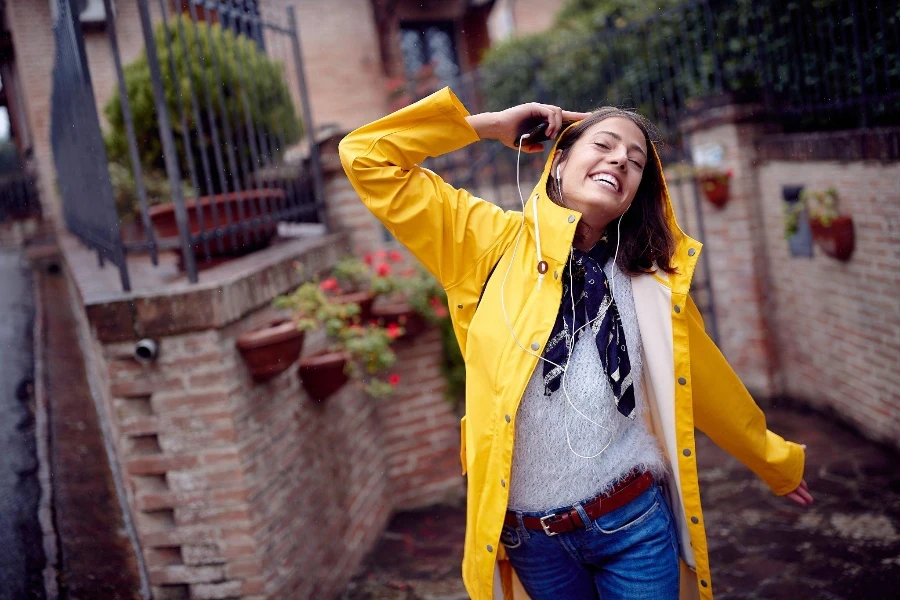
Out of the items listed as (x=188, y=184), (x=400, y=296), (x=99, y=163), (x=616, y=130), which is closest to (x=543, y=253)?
(x=616, y=130)

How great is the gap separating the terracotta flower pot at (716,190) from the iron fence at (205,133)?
3059 mm

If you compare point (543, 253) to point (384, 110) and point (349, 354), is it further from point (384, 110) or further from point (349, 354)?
point (384, 110)

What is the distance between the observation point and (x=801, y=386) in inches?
227

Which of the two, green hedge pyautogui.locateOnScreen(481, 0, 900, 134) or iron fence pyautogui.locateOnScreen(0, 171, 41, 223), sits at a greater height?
iron fence pyautogui.locateOnScreen(0, 171, 41, 223)

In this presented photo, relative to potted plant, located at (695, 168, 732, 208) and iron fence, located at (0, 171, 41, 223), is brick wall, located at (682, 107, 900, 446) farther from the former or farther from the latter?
iron fence, located at (0, 171, 41, 223)

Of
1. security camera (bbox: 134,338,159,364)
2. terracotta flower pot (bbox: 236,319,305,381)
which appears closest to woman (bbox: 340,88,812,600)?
terracotta flower pot (bbox: 236,319,305,381)

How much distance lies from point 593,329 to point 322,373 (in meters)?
2.12

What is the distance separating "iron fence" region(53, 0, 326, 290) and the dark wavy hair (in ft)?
6.44

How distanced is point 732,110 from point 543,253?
4.24 metres

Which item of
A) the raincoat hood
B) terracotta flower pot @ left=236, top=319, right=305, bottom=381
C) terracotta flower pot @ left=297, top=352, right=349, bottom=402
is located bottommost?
terracotta flower pot @ left=297, top=352, right=349, bottom=402

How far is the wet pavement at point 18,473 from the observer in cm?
301

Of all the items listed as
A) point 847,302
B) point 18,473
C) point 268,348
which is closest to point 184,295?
point 268,348

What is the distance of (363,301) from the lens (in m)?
4.61

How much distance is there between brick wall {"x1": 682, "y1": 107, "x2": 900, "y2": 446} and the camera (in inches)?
178
